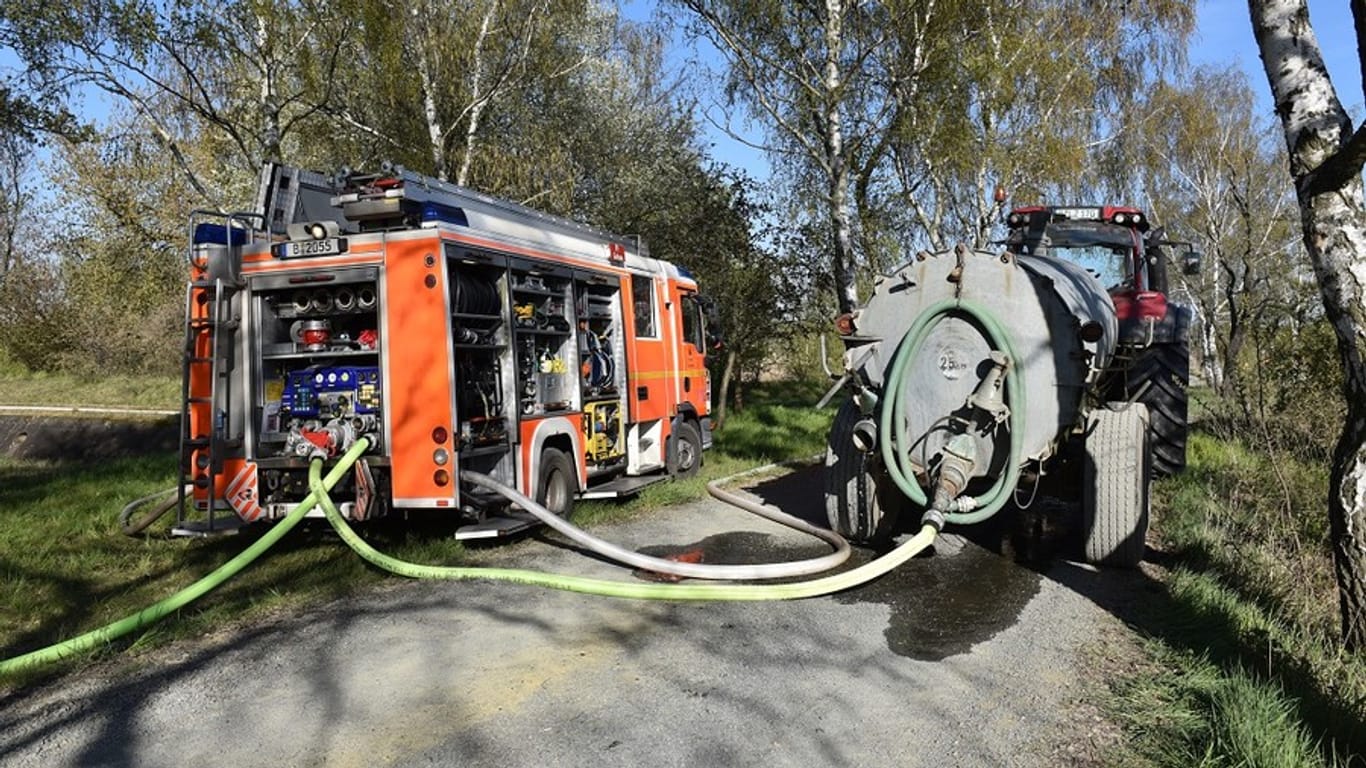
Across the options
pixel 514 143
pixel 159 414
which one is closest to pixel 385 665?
pixel 514 143

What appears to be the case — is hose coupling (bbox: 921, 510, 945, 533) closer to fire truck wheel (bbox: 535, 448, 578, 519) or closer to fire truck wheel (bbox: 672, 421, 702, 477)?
fire truck wheel (bbox: 535, 448, 578, 519)

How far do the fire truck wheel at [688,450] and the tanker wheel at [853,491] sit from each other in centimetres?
378

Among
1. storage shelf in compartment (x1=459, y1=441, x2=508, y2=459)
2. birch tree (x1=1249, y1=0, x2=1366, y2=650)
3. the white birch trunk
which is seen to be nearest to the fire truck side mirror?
the white birch trunk

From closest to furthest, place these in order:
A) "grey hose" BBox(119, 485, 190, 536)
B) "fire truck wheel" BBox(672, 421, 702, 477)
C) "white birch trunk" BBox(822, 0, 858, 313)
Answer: "grey hose" BBox(119, 485, 190, 536)
"fire truck wheel" BBox(672, 421, 702, 477)
"white birch trunk" BBox(822, 0, 858, 313)

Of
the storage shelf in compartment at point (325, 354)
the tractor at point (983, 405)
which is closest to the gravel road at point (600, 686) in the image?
the tractor at point (983, 405)

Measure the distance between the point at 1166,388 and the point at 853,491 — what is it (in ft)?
14.4

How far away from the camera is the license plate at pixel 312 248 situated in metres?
7.13

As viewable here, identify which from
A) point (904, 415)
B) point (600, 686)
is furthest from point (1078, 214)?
point (600, 686)

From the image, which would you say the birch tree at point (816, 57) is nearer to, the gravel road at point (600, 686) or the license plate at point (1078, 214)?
the license plate at point (1078, 214)

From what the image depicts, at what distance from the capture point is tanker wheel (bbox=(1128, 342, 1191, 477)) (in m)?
9.73

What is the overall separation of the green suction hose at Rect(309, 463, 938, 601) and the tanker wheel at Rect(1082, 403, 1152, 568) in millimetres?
1614

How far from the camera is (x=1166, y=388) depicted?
9.73 meters

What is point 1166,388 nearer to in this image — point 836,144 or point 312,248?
point 836,144

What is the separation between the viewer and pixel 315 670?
16.1ft
